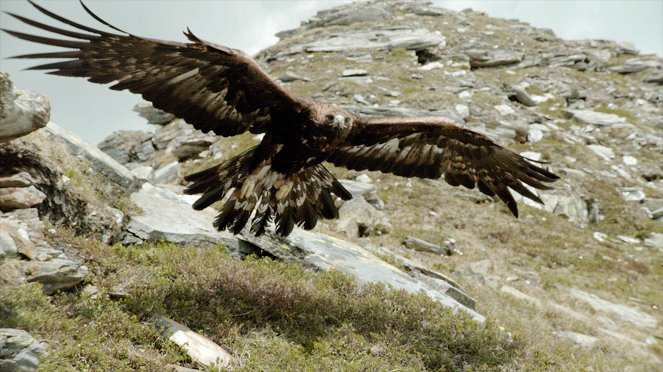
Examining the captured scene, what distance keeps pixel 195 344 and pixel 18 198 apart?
2.87 m

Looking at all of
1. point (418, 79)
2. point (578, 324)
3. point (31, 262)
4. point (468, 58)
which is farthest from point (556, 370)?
point (468, 58)

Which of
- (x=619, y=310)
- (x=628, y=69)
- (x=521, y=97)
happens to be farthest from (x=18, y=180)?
(x=628, y=69)

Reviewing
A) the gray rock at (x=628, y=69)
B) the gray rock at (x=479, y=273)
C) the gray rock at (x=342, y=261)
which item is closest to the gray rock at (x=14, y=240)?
the gray rock at (x=342, y=261)

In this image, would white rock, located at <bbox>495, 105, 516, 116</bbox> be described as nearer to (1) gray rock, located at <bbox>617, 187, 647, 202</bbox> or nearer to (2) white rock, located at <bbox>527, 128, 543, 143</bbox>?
(2) white rock, located at <bbox>527, 128, 543, 143</bbox>

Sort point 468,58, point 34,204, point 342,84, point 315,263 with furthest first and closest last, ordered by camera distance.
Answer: point 468,58, point 342,84, point 315,263, point 34,204

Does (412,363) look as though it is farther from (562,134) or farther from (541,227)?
(562,134)

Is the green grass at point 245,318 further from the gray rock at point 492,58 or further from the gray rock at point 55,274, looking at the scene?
the gray rock at point 492,58

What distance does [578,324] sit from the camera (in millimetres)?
10898

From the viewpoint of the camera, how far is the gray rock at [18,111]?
5359 millimetres

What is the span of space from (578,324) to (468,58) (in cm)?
3031

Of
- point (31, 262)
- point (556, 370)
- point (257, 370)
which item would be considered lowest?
point (556, 370)

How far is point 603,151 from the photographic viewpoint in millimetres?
26891

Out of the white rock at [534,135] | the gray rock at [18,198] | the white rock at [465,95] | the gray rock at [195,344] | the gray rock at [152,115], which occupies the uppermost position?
the gray rock at [18,198]

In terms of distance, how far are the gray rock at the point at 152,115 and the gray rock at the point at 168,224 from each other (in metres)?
21.6
